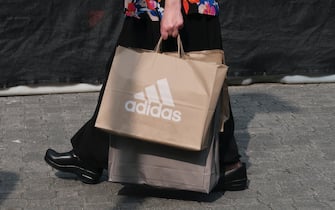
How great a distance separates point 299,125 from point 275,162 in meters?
0.83

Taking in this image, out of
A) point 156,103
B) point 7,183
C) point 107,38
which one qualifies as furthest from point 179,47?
point 107,38

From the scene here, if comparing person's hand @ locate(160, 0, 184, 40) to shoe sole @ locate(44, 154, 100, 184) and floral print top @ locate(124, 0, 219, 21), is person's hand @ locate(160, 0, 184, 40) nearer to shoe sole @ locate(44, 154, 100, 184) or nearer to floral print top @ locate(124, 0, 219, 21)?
floral print top @ locate(124, 0, 219, 21)

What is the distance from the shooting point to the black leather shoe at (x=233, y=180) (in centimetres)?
414

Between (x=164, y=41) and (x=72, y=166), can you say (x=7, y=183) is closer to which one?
(x=72, y=166)

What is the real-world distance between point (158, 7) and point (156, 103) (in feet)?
1.82

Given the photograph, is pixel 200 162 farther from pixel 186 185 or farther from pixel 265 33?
pixel 265 33

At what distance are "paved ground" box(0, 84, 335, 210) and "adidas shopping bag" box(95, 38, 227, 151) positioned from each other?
554 millimetres

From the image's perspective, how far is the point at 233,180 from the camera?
4.16 metres

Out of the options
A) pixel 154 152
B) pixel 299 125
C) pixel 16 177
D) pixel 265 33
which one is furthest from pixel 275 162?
pixel 265 33

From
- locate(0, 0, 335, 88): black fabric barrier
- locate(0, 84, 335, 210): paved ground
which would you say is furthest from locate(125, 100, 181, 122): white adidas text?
locate(0, 0, 335, 88): black fabric barrier

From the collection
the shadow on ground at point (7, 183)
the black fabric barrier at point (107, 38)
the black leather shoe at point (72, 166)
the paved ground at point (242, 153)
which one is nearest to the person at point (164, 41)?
the black leather shoe at point (72, 166)

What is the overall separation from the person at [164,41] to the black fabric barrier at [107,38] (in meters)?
2.09

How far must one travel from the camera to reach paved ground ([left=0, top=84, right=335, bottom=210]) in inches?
160

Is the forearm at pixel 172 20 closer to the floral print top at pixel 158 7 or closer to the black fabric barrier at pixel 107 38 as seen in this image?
the floral print top at pixel 158 7
